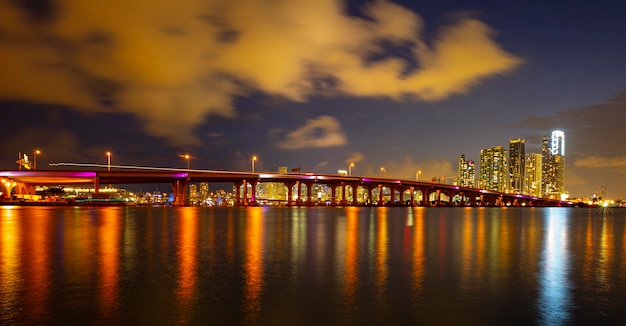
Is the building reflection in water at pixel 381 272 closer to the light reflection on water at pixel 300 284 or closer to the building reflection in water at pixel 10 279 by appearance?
the light reflection on water at pixel 300 284

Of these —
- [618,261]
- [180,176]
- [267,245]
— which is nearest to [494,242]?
[618,261]

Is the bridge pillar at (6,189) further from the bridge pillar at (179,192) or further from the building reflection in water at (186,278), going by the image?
the building reflection in water at (186,278)

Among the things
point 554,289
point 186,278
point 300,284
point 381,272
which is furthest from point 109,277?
point 554,289

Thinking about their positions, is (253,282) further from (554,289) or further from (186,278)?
(554,289)

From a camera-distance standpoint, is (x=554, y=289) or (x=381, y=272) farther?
(x=381, y=272)

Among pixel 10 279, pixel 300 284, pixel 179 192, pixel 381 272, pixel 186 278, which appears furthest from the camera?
pixel 179 192

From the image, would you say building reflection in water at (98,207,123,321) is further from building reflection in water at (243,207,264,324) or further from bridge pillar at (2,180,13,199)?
bridge pillar at (2,180,13,199)

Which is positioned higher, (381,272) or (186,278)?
(186,278)

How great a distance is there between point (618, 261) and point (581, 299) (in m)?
14.3

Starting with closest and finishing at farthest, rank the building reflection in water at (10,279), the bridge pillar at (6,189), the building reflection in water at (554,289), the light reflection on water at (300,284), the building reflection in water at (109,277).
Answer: the building reflection in water at (10,279) → the light reflection on water at (300,284) → the building reflection in water at (109,277) → the building reflection in water at (554,289) → the bridge pillar at (6,189)

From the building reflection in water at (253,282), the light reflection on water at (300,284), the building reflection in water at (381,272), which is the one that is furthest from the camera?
the building reflection in water at (381,272)

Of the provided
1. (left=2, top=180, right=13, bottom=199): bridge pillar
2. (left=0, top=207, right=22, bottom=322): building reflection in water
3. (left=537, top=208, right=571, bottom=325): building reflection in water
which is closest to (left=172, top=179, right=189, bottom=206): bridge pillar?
(left=2, top=180, right=13, bottom=199): bridge pillar

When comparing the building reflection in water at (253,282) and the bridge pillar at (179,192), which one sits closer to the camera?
the building reflection in water at (253,282)

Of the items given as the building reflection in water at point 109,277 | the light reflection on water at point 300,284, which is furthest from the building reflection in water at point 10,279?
the building reflection in water at point 109,277
